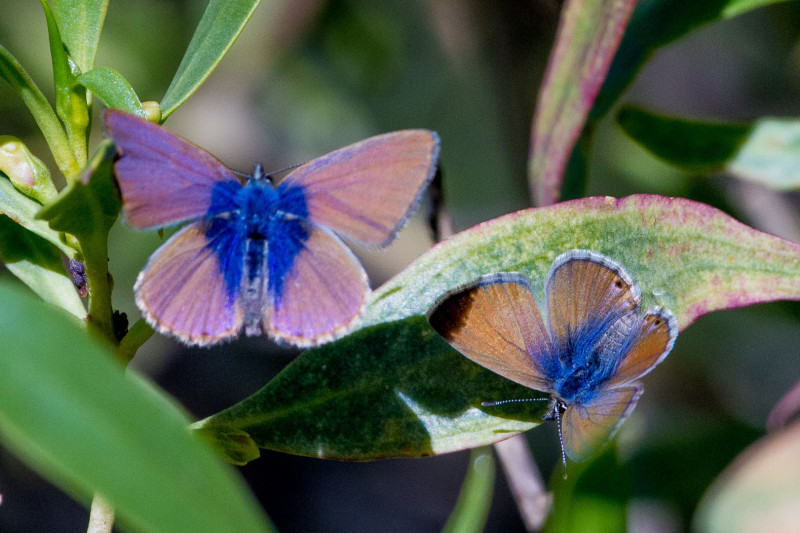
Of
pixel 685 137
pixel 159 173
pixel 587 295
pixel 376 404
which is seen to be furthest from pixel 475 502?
pixel 685 137

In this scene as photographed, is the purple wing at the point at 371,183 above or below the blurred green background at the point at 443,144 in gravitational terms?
above

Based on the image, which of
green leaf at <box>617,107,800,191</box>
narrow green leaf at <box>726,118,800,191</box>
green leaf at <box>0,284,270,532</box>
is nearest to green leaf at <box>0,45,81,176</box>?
green leaf at <box>0,284,270,532</box>

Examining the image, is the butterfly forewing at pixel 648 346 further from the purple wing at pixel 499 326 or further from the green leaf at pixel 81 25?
the green leaf at pixel 81 25

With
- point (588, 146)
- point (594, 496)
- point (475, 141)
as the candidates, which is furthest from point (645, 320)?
point (475, 141)

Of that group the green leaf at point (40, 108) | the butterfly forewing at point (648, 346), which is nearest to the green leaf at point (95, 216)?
the green leaf at point (40, 108)

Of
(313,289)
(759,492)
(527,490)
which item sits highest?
(313,289)

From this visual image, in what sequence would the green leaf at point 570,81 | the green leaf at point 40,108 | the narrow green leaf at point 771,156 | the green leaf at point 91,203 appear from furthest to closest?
the narrow green leaf at point 771,156, the green leaf at point 570,81, the green leaf at point 40,108, the green leaf at point 91,203

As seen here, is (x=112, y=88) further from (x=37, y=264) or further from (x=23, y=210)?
(x=37, y=264)
